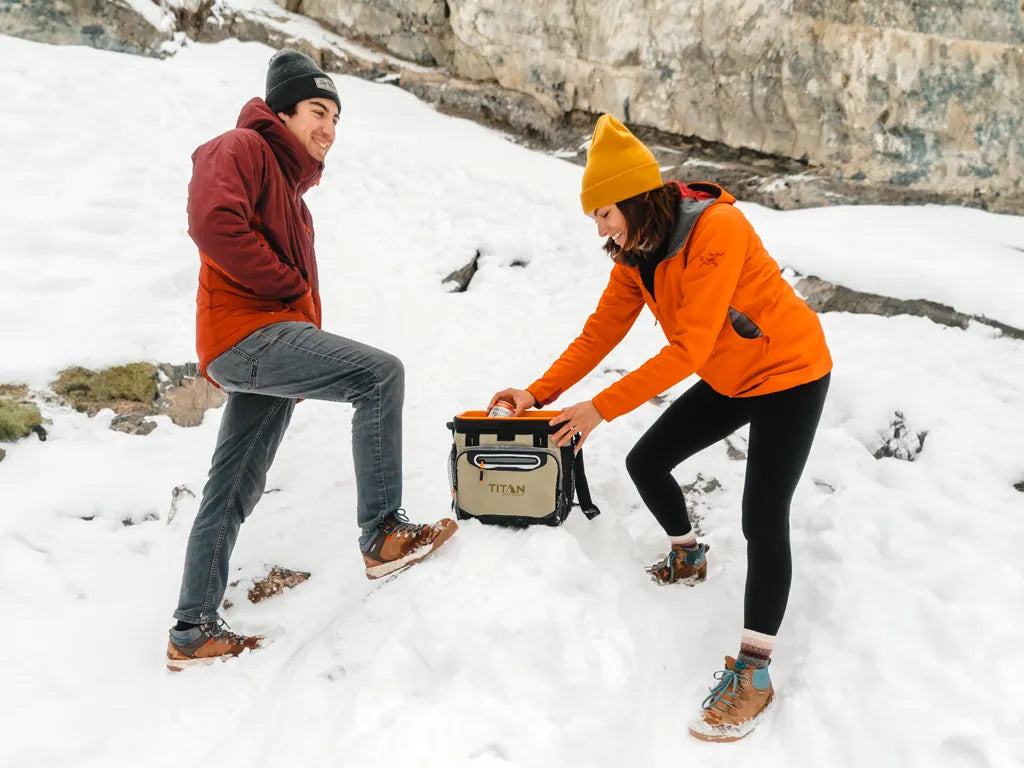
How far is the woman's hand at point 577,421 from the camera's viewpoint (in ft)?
8.73

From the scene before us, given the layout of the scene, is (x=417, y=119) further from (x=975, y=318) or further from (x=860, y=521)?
(x=860, y=521)

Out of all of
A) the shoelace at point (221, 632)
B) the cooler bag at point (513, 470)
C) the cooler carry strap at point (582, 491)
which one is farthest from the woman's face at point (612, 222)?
the shoelace at point (221, 632)

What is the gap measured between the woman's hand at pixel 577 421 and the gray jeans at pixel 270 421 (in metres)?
0.69

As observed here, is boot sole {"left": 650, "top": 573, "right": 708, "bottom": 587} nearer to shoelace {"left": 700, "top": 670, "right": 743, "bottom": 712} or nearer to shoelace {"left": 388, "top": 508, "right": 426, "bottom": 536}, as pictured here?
shoelace {"left": 700, "top": 670, "right": 743, "bottom": 712}

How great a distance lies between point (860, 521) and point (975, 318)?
2.84 meters

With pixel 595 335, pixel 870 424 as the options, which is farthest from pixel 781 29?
pixel 595 335

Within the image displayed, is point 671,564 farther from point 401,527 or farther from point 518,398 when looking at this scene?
point 401,527

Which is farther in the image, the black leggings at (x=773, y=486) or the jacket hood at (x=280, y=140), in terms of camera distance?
the jacket hood at (x=280, y=140)

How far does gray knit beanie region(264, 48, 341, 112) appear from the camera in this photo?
294 centimetres

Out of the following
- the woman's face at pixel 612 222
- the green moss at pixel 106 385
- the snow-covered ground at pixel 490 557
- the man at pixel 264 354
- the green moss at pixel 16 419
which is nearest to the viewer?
the snow-covered ground at pixel 490 557

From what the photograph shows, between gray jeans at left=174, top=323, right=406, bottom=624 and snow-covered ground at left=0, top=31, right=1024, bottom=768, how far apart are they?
378mm

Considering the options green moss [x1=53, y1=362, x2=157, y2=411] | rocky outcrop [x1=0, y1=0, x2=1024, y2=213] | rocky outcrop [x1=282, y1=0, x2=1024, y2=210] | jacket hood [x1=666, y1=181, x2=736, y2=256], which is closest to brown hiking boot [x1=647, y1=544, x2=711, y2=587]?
jacket hood [x1=666, y1=181, x2=736, y2=256]

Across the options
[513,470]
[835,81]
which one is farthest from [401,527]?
[835,81]

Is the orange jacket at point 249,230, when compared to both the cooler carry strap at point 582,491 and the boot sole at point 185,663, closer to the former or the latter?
the boot sole at point 185,663
